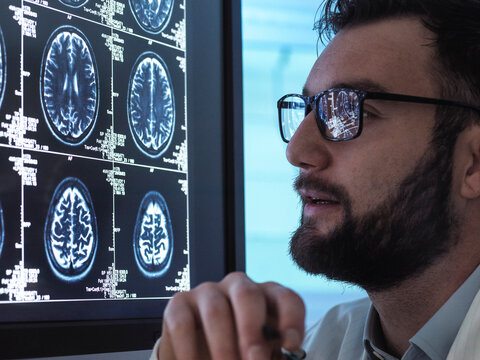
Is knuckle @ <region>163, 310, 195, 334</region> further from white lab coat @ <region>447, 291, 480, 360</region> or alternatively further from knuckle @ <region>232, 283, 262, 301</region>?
white lab coat @ <region>447, 291, 480, 360</region>

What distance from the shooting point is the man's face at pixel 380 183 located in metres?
0.78

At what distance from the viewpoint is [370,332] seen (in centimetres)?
88

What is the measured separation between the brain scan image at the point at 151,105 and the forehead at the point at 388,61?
207mm

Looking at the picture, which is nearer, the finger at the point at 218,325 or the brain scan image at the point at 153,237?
the finger at the point at 218,325

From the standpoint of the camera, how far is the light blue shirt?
75cm

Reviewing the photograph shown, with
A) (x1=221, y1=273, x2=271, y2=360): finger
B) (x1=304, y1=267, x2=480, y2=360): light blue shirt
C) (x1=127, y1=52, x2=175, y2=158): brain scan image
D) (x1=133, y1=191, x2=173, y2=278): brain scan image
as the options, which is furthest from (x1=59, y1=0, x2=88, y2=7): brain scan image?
(x1=304, y1=267, x2=480, y2=360): light blue shirt

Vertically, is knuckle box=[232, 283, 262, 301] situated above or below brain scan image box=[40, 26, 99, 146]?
below

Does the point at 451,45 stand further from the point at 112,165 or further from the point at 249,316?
the point at 249,316

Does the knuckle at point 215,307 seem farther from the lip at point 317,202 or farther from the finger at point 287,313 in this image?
the lip at point 317,202

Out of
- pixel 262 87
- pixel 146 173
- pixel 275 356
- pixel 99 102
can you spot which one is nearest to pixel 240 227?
pixel 146 173

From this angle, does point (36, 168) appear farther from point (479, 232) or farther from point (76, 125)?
point (479, 232)

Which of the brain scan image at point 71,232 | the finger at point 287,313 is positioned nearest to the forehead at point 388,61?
the brain scan image at point 71,232

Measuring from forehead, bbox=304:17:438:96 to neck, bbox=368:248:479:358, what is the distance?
0.22m

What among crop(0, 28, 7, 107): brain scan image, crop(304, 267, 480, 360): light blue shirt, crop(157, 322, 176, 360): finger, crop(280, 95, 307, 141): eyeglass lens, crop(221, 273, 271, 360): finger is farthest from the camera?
crop(280, 95, 307, 141): eyeglass lens
